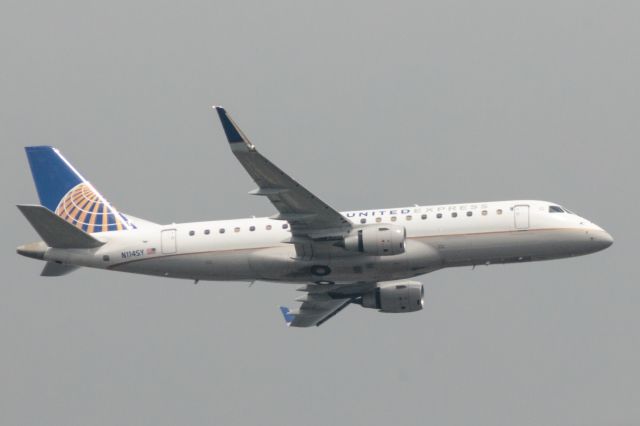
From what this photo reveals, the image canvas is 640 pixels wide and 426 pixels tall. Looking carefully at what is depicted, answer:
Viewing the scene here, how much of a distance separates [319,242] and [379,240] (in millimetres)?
3514

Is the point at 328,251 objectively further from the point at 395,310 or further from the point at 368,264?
the point at 395,310

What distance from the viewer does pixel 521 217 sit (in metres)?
74.2

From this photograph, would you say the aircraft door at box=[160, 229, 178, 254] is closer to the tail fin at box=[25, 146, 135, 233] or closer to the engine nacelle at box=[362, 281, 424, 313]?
the tail fin at box=[25, 146, 135, 233]

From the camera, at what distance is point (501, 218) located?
7406 cm

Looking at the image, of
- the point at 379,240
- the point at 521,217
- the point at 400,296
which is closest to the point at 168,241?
the point at 379,240

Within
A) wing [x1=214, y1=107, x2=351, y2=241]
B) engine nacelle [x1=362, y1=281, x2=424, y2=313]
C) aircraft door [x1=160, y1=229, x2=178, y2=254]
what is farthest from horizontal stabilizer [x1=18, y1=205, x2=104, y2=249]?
engine nacelle [x1=362, y1=281, x2=424, y2=313]

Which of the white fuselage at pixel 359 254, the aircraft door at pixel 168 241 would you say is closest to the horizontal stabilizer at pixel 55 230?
the white fuselage at pixel 359 254

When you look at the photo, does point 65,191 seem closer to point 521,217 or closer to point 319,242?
point 319,242

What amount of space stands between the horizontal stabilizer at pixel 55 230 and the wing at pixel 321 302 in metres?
13.8

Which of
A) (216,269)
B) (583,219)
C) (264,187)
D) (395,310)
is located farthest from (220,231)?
(583,219)

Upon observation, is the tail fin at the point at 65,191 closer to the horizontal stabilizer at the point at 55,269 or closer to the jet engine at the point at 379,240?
the horizontal stabilizer at the point at 55,269

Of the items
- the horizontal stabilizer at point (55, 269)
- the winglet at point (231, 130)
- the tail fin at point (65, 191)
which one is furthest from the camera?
the tail fin at point (65, 191)

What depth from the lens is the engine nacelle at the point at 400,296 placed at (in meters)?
79.9

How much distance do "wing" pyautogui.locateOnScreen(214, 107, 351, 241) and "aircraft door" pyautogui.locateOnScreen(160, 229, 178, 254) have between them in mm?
7365
